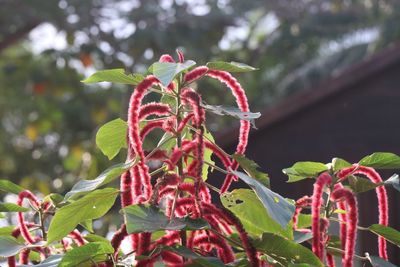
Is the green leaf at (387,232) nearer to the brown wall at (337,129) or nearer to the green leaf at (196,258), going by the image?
the green leaf at (196,258)

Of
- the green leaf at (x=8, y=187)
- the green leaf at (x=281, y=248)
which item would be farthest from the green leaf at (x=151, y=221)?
the green leaf at (x=8, y=187)

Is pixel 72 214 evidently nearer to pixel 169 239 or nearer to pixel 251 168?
pixel 169 239

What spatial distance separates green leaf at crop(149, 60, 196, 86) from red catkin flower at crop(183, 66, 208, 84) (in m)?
0.04

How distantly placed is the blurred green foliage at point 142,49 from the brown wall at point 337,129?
10.5 feet

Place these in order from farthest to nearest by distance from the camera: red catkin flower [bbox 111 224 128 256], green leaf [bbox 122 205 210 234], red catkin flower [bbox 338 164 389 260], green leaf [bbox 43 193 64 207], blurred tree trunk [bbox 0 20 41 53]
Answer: blurred tree trunk [bbox 0 20 41 53] < green leaf [bbox 43 193 64 207] < red catkin flower [bbox 338 164 389 260] < red catkin flower [bbox 111 224 128 256] < green leaf [bbox 122 205 210 234]

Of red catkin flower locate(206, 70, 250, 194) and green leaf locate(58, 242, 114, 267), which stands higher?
red catkin flower locate(206, 70, 250, 194)

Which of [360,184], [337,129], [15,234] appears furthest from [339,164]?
[337,129]

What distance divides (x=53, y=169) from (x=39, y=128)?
8.42 feet

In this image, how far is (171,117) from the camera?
1.23m

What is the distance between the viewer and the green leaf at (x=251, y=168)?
3.98 feet

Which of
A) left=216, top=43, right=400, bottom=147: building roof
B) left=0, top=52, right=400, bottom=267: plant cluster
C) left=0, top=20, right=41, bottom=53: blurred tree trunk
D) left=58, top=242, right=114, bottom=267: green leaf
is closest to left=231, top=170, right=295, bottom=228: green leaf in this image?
left=0, top=52, right=400, bottom=267: plant cluster

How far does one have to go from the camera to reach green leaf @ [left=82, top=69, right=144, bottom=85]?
1206 millimetres

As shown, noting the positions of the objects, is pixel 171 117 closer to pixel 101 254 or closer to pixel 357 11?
pixel 101 254

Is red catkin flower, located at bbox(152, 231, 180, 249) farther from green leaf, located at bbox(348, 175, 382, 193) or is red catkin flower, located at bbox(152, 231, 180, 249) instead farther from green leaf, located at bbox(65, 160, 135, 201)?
green leaf, located at bbox(348, 175, 382, 193)
